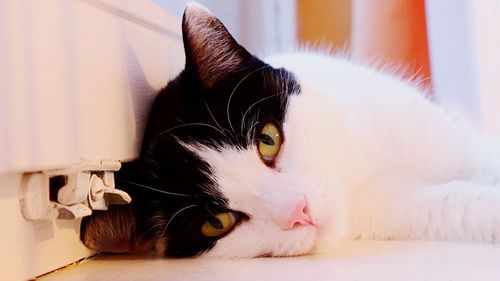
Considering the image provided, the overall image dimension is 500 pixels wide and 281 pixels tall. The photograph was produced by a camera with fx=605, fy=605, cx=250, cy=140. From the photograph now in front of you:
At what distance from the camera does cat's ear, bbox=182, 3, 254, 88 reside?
3.53ft

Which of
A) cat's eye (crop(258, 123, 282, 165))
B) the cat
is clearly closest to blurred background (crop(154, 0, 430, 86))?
the cat

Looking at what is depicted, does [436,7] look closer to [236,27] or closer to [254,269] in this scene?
[236,27]

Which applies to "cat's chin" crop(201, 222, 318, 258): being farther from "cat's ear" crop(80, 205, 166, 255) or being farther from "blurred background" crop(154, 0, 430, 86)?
"blurred background" crop(154, 0, 430, 86)

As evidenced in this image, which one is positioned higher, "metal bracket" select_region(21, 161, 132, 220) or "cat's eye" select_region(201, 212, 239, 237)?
"metal bracket" select_region(21, 161, 132, 220)

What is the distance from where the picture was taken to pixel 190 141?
109 cm

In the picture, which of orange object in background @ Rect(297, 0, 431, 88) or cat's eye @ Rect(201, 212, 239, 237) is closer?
cat's eye @ Rect(201, 212, 239, 237)

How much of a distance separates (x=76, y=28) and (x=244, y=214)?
15.6 inches

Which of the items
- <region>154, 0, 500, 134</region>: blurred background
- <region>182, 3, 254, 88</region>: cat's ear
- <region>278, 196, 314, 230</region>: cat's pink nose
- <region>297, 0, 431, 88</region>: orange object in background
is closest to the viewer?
<region>278, 196, 314, 230</region>: cat's pink nose

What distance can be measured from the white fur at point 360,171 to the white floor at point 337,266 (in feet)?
0.17

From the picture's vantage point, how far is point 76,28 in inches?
35.7

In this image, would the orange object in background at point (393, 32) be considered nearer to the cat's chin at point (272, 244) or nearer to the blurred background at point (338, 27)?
the blurred background at point (338, 27)

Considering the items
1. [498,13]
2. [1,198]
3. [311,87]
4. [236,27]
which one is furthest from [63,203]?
[236,27]

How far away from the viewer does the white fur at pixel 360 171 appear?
100 centimetres

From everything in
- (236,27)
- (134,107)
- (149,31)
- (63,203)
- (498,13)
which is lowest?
(63,203)
